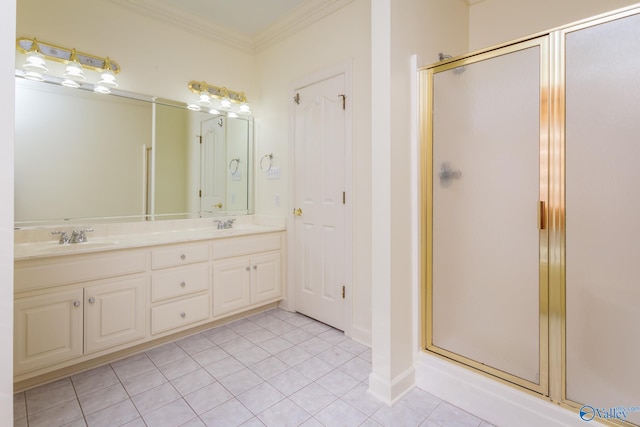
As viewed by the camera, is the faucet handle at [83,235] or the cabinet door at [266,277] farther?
the cabinet door at [266,277]

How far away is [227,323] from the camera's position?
2795 mm

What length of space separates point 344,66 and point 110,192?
2.14 m

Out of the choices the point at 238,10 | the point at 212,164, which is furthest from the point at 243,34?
the point at 212,164

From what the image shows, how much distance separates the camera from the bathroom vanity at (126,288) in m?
1.80

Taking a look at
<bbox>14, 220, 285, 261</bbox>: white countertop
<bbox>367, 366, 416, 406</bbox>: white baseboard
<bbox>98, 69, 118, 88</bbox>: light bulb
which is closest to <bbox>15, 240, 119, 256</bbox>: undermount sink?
<bbox>14, 220, 285, 261</bbox>: white countertop

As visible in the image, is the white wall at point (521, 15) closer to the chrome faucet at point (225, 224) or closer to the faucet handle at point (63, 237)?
the chrome faucet at point (225, 224)

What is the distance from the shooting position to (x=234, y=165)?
3266 millimetres

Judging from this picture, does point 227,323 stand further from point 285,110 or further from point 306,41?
point 306,41

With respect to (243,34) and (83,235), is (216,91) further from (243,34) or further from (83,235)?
(83,235)

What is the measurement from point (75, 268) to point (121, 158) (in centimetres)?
102

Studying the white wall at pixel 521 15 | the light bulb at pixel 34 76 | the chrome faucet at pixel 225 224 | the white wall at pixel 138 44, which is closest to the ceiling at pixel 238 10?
the white wall at pixel 138 44

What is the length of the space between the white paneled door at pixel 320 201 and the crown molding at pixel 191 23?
94 centimetres

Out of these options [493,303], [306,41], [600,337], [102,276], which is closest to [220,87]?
[306,41]

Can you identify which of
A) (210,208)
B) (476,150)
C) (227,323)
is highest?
(476,150)
